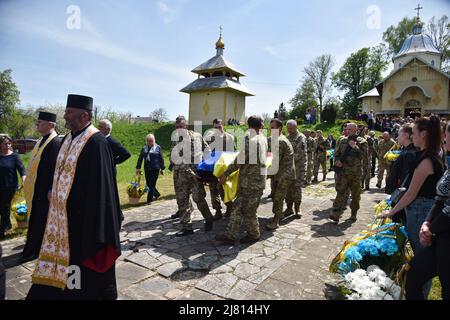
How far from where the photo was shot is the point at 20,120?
43781 mm

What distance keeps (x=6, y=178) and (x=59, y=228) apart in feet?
11.9

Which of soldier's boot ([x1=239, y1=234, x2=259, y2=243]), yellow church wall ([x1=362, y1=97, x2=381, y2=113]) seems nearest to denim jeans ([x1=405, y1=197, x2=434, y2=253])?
soldier's boot ([x1=239, y1=234, x2=259, y2=243])

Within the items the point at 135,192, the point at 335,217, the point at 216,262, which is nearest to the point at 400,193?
the point at 216,262

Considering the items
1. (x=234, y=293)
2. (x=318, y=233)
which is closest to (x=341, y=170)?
(x=318, y=233)

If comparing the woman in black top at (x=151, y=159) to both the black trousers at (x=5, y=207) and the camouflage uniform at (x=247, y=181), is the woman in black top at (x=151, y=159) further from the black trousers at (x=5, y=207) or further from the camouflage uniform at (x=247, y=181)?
the camouflage uniform at (x=247, y=181)

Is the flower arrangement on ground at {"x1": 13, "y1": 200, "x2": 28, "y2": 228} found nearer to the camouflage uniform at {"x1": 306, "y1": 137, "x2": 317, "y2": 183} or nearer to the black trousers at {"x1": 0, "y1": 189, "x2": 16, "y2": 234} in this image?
the black trousers at {"x1": 0, "y1": 189, "x2": 16, "y2": 234}

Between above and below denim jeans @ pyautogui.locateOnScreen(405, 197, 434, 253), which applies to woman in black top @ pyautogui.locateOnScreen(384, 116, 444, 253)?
above

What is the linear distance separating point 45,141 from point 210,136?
3499 millimetres

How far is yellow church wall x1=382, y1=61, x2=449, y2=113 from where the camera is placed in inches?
1158

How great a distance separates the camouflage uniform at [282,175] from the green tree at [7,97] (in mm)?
50287

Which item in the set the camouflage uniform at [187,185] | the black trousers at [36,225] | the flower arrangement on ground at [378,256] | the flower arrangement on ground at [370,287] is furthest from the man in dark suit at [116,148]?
the flower arrangement on ground at [370,287]

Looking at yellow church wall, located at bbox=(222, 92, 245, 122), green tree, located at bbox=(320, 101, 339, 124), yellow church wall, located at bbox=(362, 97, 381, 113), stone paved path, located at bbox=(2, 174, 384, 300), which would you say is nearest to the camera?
stone paved path, located at bbox=(2, 174, 384, 300)

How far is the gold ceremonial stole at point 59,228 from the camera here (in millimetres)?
2969
